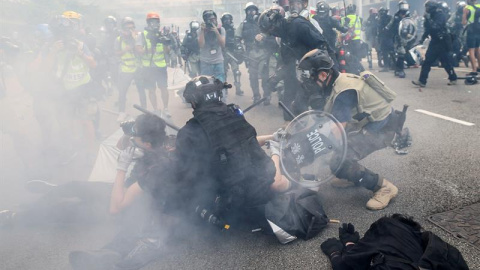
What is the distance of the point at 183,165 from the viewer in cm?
262

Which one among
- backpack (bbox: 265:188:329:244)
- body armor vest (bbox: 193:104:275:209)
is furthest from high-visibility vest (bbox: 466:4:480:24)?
body armor vest (bbox: 193:104:275:209)

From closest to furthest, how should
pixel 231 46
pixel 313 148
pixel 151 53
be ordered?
pixel 313 148
pixel 151 53
pixel 231 46

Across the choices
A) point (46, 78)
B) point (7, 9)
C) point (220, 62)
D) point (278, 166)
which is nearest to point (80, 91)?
point (46, 78)

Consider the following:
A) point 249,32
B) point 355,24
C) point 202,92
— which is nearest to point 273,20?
point 202,92

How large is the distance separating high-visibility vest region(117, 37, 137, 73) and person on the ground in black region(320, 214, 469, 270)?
16.7 ft

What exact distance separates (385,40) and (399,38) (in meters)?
0.78

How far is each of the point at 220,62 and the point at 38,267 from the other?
4730 mm

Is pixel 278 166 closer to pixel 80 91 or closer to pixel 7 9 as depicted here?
pixel 80 91

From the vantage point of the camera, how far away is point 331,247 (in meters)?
2.48

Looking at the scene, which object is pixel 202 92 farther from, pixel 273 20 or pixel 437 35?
pixel 437 35

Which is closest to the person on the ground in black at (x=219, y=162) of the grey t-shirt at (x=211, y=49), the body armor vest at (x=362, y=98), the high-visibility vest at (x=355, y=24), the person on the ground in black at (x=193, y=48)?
the body armor vest at (x=362, y=98)

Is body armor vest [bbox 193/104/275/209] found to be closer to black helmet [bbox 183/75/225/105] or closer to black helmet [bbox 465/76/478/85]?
black helmet [bbox 183/75/225/105]

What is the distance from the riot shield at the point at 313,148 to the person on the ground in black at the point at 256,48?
378cm

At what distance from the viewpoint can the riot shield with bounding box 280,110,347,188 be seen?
9.89ft
